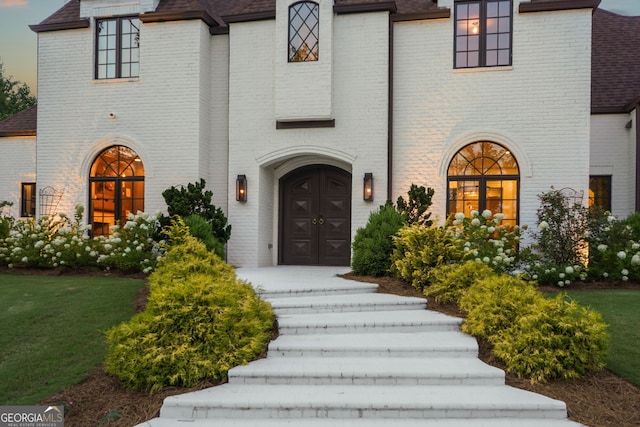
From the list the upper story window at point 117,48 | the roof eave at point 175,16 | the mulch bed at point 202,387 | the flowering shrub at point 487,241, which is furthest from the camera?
the upper story window at point 117,48

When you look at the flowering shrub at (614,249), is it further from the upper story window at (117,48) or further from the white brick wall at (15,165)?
the white brick wall at (15,165)

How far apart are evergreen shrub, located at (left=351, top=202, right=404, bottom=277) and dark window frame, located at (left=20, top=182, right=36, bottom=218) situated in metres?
10.5

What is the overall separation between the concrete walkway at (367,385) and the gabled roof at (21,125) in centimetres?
A: 1188

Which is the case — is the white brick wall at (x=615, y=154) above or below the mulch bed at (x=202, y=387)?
above

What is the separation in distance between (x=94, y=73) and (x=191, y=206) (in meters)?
4.61

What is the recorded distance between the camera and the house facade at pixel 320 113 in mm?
9938

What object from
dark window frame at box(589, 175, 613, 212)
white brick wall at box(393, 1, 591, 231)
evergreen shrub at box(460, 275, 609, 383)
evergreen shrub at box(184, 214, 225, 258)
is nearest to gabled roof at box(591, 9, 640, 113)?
dark window frame at box(589, 175, 613, 212)

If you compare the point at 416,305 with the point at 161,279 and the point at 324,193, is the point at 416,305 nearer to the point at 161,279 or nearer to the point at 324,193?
the point at 161,279

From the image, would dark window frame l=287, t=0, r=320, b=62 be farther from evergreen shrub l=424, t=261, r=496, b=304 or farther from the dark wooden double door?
evergreen shrub l=424, t=261, r=496, b=304

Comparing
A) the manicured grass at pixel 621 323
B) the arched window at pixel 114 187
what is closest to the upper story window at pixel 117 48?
the arched window at pixel 114 187

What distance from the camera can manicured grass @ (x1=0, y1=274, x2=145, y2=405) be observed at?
4639 millimetres

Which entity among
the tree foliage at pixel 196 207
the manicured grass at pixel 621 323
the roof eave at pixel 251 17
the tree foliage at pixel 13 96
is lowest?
the manicured grass at pixel 621 323

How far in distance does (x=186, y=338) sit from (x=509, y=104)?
8.45 m

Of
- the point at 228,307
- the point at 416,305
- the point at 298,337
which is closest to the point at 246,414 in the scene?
the point at 228,307
